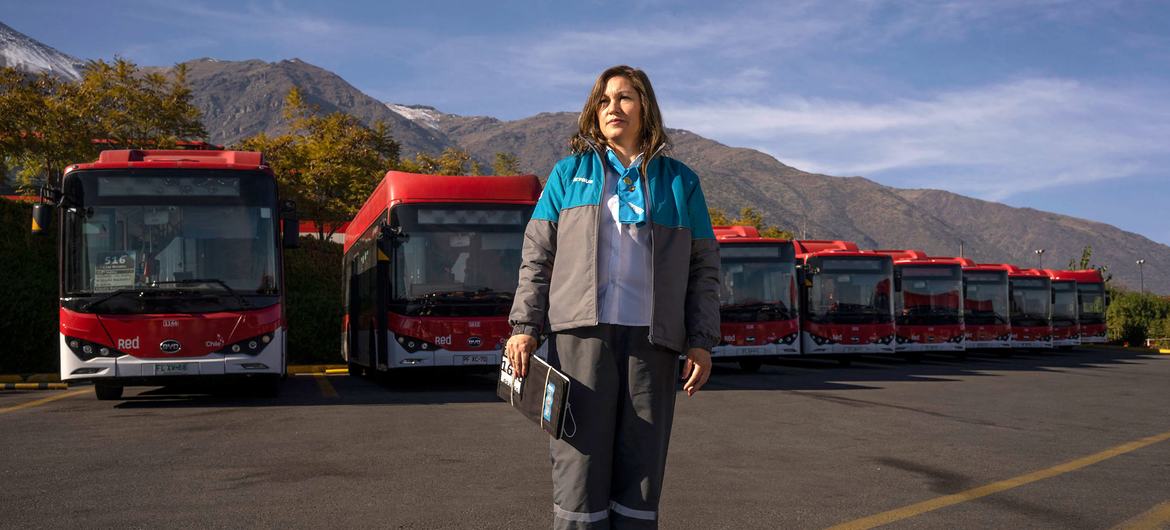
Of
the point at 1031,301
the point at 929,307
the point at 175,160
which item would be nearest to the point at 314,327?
the point at 175,160

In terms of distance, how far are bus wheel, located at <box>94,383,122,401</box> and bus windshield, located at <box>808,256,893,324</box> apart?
15595 millimetres

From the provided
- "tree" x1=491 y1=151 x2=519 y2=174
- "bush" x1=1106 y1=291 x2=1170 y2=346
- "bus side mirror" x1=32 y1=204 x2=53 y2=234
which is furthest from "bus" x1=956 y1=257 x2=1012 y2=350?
"tree" x1=491 y1=151 x2=519 y2=174

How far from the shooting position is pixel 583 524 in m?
3.73

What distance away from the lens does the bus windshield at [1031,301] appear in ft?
111

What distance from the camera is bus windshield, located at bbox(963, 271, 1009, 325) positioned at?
31.4 metres

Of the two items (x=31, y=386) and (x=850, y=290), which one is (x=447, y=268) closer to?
(x=31, y=386)

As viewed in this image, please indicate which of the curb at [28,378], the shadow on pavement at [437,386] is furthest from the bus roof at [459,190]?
the curb at [28,378]

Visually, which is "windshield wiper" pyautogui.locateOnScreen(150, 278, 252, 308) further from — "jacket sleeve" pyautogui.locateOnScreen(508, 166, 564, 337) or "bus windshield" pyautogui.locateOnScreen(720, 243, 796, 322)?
"bus windshield" pyautogui.locateOnScreen(720, 243, 796, 322)

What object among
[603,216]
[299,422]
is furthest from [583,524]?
[299,422]

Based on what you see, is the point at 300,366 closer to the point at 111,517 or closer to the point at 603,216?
the point at 111,517

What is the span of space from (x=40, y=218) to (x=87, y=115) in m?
21.7

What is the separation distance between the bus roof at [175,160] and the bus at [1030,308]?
26.4 m

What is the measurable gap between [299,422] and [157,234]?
3673 mm

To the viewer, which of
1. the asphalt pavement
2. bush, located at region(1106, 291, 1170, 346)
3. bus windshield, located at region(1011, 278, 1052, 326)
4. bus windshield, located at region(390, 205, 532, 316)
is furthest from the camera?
bush, located at region(1106, 291, 1170, 346)
